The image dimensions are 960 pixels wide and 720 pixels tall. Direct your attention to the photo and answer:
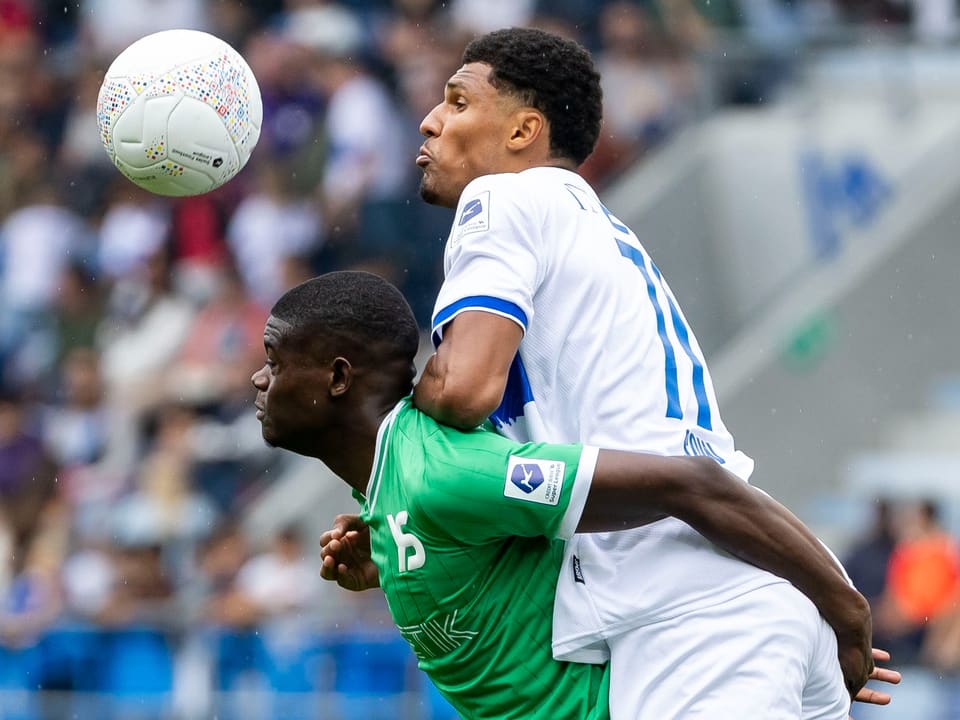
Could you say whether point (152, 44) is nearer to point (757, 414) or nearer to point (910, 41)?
point (757, 414)

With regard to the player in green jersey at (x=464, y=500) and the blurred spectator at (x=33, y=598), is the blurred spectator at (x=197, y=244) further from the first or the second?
the player in green jersey at (x=464, y=500)

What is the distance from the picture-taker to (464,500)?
387 cm

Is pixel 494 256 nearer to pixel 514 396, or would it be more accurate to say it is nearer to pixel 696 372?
pixel 514 396

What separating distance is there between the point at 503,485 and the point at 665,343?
1.81ft

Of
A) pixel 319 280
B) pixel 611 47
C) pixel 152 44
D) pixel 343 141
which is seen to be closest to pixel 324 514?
pixel 343 141

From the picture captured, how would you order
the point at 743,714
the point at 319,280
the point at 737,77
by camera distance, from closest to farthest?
the point at 743,714 < the point at 319,280 < the point at 737,77

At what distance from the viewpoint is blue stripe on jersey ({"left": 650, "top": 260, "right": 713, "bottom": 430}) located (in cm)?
411

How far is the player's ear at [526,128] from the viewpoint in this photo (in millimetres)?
4379

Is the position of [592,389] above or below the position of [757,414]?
above

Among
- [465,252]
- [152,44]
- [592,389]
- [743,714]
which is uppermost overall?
[152,44]

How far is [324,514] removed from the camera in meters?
12.6

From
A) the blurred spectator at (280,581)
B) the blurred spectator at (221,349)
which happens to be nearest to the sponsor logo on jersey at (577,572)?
the blurred spectator at (280,581)

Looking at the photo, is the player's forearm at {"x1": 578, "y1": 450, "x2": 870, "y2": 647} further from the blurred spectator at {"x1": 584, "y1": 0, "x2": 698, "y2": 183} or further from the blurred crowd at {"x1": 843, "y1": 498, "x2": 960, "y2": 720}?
the blurred spectator at {"x1": 584, "y1": 0, "x2": 698, "y2": 183}

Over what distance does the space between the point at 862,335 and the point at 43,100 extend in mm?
7733
